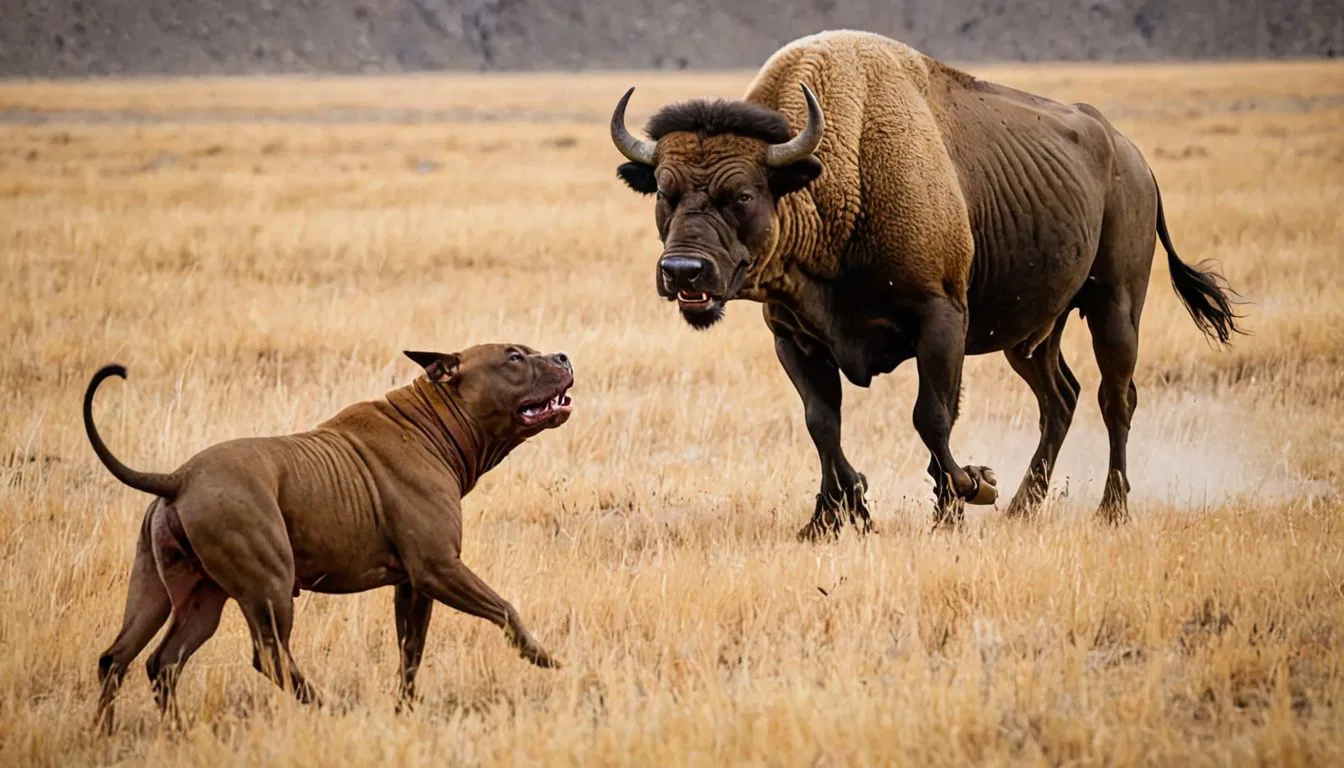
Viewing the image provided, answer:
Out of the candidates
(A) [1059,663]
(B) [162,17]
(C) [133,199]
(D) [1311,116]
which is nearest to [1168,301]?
(A) [1059,663]

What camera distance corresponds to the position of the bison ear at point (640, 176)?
7.67 m

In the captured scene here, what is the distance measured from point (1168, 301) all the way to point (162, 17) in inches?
3883

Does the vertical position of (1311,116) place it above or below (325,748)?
Answer: above

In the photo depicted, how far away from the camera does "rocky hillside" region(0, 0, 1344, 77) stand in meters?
100

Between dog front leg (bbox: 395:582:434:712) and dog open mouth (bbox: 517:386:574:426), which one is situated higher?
dog open mouth (bbox: 517:386:574:426)

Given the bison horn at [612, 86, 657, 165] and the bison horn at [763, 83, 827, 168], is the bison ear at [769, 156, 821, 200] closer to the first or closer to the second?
the bison horn at [763, 83, 827, 168]

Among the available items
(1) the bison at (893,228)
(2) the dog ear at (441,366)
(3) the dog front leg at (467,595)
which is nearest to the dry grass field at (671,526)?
(3) the dog front leg at (467,595)

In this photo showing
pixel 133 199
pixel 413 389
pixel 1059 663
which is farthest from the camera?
pixel 133 199

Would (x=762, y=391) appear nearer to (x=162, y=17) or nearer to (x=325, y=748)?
(x=325, y=748)

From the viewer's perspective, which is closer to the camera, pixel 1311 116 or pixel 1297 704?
pixel 1297 704

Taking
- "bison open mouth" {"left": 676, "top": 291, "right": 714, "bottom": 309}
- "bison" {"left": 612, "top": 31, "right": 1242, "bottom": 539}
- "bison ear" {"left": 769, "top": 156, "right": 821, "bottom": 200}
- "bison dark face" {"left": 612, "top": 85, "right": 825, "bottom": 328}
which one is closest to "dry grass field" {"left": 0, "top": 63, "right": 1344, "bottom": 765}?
"bison" {"left": 612, "top": 31, "right": 1242, "bottom": 539}

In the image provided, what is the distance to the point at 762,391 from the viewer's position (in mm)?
11211

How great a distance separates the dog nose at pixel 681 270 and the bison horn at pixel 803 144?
2.18 ft

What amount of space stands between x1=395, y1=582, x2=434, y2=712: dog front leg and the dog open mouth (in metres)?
0.74
